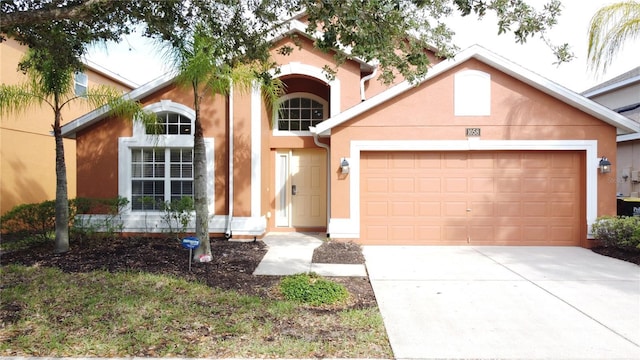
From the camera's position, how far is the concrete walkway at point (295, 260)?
702 cm

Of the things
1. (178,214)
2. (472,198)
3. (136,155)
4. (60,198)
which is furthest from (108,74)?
(472,198)

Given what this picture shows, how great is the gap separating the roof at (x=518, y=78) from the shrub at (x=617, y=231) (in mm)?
2241

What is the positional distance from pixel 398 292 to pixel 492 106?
5.86 m

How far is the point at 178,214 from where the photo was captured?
382 inches

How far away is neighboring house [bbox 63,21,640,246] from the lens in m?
9.34

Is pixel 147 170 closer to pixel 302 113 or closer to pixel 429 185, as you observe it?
pixel 302 113

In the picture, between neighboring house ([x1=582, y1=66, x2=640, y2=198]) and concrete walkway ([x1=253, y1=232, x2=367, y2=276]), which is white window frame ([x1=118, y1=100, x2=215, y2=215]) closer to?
concrete walkway ([x1=253, y1=232, x2=367, y2=276])

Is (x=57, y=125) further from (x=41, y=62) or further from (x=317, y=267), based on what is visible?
(x=317, y=267)

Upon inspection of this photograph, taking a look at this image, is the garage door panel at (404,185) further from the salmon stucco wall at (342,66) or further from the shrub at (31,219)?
the shrub at (31,219)

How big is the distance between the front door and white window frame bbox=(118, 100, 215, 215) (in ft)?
6.79

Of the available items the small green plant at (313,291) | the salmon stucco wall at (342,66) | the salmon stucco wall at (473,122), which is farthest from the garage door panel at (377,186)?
the small green plant at (313,291)

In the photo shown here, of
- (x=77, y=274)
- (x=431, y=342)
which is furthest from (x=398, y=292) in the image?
(x=77, y=274)

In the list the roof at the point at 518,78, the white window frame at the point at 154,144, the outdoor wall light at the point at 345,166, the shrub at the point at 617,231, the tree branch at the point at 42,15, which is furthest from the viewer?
the white window frame at the point at 154,144

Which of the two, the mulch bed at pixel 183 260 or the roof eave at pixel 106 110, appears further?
the roof eave at pixel 106 110
